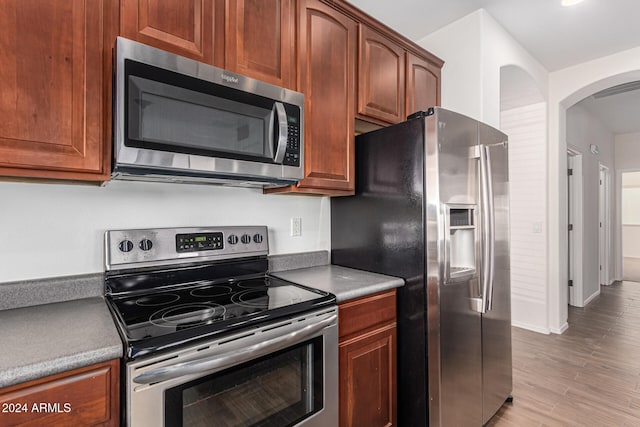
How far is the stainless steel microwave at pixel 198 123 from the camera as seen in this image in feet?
3.77

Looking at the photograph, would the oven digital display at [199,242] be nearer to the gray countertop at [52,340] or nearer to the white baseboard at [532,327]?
the gray countertop at [52,340]

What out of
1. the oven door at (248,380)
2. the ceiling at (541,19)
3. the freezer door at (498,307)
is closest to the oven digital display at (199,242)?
the oven door at (248,380)

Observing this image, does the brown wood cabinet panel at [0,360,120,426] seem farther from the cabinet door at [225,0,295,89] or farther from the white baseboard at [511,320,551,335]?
the white baseboard at [511,320,551,335]

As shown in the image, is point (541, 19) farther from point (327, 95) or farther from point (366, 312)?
point (366, 312)

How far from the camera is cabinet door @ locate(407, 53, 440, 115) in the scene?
88.2 inches

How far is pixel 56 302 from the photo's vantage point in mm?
1288

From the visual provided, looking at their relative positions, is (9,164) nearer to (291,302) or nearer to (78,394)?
(78,394)

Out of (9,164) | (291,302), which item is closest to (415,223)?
(291,302)

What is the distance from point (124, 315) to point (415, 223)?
52.0 inches

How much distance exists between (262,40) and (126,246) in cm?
111

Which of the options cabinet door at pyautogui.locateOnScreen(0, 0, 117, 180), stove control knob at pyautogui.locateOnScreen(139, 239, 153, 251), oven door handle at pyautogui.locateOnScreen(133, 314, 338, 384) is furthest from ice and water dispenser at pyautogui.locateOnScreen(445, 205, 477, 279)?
cabinet door at pyautogui.locateOnScreen(0, 0, 117, 180)

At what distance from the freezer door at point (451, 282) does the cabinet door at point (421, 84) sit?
552 millimetres

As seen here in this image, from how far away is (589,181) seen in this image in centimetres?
479

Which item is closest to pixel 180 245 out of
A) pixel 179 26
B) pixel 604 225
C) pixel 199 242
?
pixel 199 242
